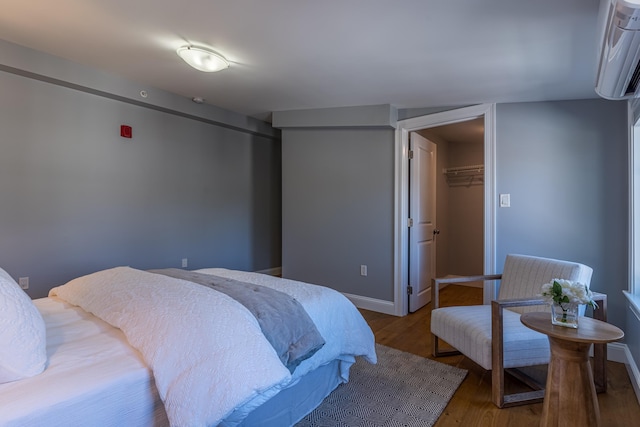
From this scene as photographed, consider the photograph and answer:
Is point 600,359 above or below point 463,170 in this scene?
below

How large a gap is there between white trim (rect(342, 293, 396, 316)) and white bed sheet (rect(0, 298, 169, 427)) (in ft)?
9.00

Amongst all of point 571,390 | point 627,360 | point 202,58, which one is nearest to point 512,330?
point 571,390

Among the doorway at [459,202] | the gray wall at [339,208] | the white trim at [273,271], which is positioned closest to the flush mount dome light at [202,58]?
the gray wall at [339,208]

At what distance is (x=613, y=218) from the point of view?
8.37 ft

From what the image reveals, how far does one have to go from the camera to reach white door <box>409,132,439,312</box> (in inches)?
144

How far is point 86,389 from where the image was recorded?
1004 mm

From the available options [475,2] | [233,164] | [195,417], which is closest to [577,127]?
[475,2]

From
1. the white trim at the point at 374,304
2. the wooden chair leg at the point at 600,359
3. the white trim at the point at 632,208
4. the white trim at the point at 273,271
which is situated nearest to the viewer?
the wooden chair leg at the point at 600,359

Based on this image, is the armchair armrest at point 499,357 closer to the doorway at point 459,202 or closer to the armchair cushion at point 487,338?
the armchair cushion at point 487,338

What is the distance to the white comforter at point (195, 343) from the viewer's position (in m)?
1.09

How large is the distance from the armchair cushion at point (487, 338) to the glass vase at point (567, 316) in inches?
15.8

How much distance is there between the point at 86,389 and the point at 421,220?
3.43 metres

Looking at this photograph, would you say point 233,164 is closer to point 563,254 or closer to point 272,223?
point 272,223

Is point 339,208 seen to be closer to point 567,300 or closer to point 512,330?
point 512,330
